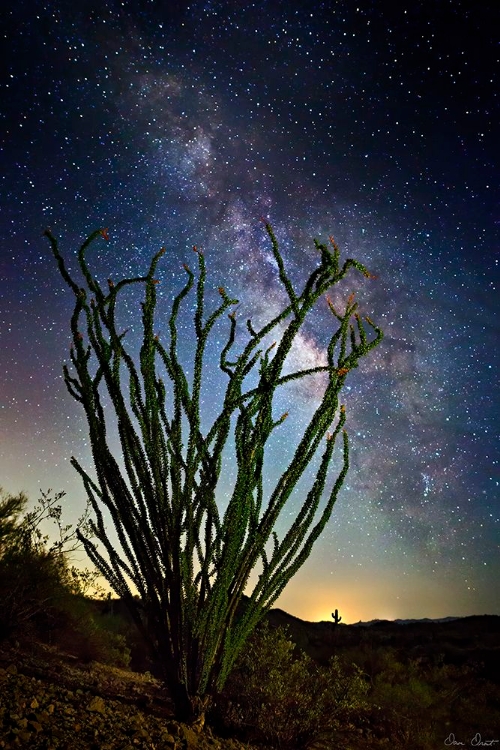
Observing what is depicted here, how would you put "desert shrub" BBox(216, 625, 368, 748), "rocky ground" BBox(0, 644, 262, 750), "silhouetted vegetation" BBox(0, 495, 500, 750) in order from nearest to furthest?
"rocky ground" BBox(0, 644, 262, 750) → "silhouetted vegetation" BBox(0, 495, 500, 750) → "desert shrub" BBox(216, 625, 368, 748)

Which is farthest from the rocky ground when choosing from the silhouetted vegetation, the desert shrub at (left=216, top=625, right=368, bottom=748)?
the desert shrub at (left=216, top=625, right=368, bottom=748)

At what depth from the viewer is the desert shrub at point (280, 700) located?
171 inches

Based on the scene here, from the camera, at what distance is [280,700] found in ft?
15.6

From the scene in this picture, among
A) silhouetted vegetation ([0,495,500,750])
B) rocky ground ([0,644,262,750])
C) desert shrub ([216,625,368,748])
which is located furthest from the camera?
desert shrub ([216,625,368,748])

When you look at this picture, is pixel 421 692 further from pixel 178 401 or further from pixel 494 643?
pixel 494 643

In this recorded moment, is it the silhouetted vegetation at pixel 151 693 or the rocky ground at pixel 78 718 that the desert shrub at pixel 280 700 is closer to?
the silhouetted vegetation at pixel 151 693

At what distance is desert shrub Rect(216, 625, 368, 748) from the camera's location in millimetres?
4332

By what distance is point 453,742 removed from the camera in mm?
6418

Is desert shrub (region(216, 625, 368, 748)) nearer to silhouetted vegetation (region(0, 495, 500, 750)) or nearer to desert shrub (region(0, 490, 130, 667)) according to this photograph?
silhouetted vegetation (region(0, 495, 500, 750))

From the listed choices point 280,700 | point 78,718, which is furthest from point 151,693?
point 78,718

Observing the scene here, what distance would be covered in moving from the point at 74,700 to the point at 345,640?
14073 millimetres

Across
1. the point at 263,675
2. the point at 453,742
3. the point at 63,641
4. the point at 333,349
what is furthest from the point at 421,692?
the point at 333,349

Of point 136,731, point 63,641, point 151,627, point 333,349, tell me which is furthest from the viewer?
point 63,641

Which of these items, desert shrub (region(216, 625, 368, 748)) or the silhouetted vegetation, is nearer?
the silhouetted vegetation
